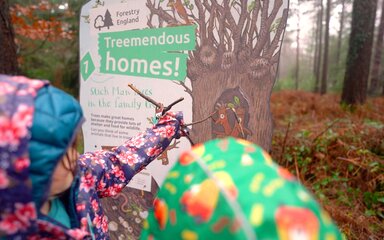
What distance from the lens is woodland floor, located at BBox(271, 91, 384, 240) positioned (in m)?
2.55

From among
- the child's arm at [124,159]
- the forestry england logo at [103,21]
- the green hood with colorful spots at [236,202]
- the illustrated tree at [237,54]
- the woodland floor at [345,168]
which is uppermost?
the forestry england logo at [103,21]

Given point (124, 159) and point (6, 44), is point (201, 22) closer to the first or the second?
point (124, 159)

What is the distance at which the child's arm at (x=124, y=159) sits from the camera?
1.30 meters

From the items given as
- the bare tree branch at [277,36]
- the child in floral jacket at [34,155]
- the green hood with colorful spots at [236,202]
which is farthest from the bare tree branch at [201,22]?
the green hood with colorful spots at [236,202]

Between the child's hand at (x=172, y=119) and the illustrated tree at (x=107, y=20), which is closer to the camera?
the child's hand at (x=172, y=119)

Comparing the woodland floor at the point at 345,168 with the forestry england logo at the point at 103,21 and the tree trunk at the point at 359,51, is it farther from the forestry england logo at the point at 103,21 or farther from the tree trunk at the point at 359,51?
the forestry england logo at the point at 103,21

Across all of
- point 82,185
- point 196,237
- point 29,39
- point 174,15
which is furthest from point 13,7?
point 196,237

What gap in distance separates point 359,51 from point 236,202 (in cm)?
514

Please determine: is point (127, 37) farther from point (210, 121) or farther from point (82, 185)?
point (82, 185)

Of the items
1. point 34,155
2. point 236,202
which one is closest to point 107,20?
point 34,155

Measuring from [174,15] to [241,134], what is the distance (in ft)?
2.97

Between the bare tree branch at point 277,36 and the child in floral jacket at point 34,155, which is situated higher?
the bare tree branch at point 277,36

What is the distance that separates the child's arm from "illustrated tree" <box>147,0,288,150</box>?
0.53 meters

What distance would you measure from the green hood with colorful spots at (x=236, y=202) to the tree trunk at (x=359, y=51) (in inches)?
190
